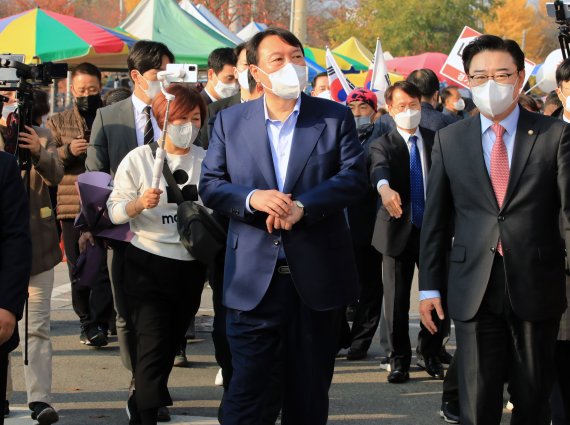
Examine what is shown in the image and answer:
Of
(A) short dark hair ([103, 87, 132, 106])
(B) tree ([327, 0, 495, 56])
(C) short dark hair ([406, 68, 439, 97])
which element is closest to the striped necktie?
(C) short dark hair ([406, 68, 439, 97])

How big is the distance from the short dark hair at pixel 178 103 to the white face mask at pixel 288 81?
1.13 metres

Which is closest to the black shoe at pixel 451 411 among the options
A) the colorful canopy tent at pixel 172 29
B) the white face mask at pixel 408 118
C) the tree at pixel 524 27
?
the white face mask at pixel 408 118

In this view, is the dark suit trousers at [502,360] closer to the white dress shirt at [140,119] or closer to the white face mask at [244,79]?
the white dress shirt at [140,119]

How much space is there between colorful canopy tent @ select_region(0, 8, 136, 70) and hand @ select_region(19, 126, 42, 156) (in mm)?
7370

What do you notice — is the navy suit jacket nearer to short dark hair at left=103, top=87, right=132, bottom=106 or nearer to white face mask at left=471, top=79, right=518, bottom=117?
white face mask at left=471, top=79, right=518, bottom=117

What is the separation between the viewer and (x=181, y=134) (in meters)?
6.21

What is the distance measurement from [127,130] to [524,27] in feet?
277

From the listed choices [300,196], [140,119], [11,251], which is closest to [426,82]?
[140,119]

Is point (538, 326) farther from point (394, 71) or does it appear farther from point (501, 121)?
point (394, 71)

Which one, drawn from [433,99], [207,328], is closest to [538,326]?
[433,99]

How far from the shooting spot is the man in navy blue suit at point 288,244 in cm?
500

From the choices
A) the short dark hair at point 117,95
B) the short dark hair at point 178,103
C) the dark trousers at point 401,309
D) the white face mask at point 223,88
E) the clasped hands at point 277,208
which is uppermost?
the short dark hair at point 178,103

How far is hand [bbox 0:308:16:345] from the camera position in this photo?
14.9 ft

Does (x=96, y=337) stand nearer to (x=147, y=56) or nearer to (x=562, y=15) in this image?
(x=147, y=56)
